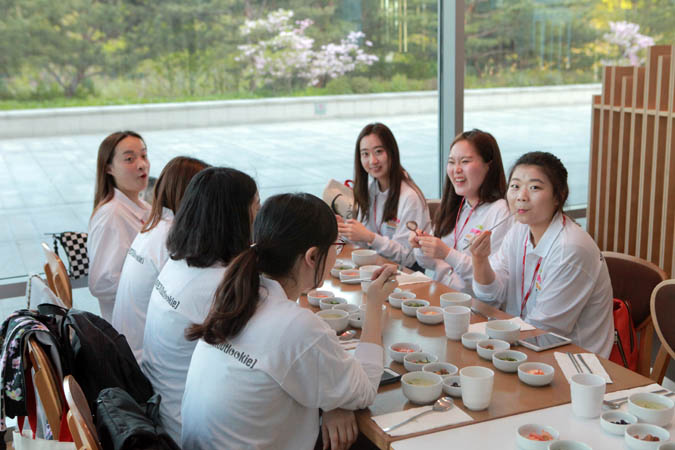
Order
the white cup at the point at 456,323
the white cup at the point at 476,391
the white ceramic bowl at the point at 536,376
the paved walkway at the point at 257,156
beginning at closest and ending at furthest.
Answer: the white cup at the point at 476,391 → the white ceramic bowl at the point at 536,376 → the white cup at the point at 456,323 → the paved walkway at the point at 257,156

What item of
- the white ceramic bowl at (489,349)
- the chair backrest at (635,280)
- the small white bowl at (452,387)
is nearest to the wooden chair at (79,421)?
the small white bowl at (452,387)

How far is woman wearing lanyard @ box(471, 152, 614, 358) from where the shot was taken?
2.48 metres

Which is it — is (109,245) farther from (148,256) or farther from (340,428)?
(340,428)

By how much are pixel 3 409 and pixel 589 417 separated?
150cm

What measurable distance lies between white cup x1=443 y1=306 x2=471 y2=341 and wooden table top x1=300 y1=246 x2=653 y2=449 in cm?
3

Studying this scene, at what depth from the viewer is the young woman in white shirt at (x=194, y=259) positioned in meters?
2.05

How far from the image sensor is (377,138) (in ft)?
12.2

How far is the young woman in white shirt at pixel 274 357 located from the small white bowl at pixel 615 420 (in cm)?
55

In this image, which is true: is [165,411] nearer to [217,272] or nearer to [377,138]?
[217,272]

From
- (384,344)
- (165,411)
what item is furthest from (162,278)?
(384,344)

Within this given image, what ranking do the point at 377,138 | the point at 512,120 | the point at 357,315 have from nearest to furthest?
the point at 357,315 < the point at 377,138 < the point at 512,120

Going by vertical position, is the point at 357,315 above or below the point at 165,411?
above

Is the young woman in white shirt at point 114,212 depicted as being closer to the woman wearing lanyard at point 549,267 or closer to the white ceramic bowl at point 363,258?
the white ceramic bowl at point 363,258

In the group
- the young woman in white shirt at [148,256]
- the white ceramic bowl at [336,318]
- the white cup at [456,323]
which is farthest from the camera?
the young woman in white shirt at [148,256]
